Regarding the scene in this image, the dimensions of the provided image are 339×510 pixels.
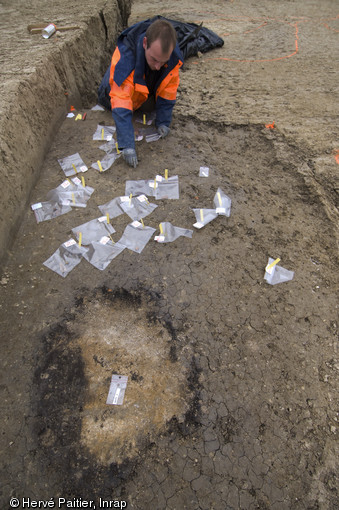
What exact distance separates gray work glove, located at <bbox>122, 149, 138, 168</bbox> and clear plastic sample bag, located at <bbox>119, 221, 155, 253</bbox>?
0.76 meters

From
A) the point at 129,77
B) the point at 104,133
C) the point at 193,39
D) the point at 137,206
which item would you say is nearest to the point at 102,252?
the point at 137,206

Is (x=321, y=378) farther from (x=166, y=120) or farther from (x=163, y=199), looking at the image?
(x=166, y=120)

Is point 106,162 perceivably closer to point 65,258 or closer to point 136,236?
point 136,236

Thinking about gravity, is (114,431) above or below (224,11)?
below

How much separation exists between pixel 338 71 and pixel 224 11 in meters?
3.81

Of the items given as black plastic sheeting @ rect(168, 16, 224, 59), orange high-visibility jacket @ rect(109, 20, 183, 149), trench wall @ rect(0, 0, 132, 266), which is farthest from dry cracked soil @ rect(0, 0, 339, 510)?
black plastic sheeting @ rect(168, 16, 224, 59)

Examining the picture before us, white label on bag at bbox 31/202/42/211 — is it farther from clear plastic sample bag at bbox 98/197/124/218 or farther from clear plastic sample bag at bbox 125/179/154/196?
clear plastic sample bag at bbox 125/179/154/196

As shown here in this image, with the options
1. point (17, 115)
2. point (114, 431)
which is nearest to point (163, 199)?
point (17, 115)

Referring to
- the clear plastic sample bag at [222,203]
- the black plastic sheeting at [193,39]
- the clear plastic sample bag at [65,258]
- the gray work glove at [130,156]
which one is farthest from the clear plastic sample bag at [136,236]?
the black plastic sheeting at [193,39]

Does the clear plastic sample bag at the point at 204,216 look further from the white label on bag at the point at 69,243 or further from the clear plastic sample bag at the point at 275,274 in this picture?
the white label on bag at the point at 69,243

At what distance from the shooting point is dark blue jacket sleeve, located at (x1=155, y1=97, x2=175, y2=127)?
9.96 feet

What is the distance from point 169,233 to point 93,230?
663mm

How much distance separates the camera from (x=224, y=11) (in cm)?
654

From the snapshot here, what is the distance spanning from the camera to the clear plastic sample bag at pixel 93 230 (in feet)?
7.60
